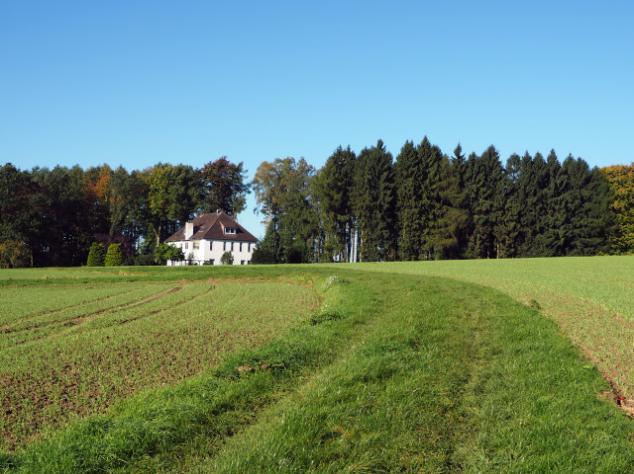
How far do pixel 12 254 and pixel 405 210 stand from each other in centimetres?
5356

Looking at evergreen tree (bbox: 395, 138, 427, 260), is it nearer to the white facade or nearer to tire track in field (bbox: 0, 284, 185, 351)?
the white facade

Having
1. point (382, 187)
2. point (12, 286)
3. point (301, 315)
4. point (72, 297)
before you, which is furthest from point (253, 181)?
point (301, 315)

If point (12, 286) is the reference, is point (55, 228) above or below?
above

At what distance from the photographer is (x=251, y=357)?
970 centimetres

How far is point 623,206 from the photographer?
78875 mm

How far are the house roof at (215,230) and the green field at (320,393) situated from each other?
244 ft

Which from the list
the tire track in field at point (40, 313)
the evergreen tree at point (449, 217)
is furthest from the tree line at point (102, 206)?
the tire track in field at point (40, 313)

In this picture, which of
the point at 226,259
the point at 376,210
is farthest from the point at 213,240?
the point at 376,210

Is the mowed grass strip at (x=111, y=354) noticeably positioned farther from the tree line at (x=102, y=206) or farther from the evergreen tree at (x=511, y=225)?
the evergreen tree at (x=511, y=225)

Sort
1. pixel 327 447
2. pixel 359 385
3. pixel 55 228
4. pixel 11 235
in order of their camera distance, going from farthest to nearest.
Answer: pixel 55 228 < pixel 11 235 < pixel 359 385 < pixel 327 447

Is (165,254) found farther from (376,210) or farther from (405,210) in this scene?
(405,210)

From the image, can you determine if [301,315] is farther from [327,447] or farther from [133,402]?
[327,447]

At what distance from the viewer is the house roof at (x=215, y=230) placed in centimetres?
8978

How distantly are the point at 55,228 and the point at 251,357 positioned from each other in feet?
257
